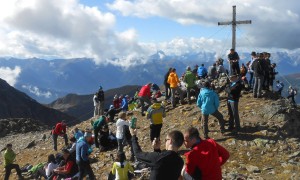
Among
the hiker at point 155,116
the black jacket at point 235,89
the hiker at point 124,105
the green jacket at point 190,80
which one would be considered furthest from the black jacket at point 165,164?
the hiker at point 124,105

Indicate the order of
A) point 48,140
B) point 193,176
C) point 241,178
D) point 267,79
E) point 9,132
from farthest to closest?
point 9,132 < point 48,140 < point 267,79 < point 241,178 < point 193,176

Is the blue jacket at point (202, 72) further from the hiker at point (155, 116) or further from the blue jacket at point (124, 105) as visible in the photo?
the hiker at point (155, 116)

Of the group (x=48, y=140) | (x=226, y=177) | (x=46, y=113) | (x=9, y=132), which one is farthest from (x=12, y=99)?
(x=226, y=177)

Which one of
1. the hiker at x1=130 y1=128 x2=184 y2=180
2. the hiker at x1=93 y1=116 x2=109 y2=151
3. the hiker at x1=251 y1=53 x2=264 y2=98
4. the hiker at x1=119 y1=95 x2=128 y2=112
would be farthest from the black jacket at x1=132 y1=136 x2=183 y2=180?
the hiker at x1=119 y1=95 x2=128 y2=112

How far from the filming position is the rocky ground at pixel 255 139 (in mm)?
15656

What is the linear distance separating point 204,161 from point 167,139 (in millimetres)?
874

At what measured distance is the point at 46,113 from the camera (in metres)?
178

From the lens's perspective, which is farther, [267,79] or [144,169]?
[267,79]

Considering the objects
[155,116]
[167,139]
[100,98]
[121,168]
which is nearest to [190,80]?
[155,116]

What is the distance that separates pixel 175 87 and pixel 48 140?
15168mm

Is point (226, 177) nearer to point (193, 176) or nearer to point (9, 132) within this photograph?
point (193, 176)

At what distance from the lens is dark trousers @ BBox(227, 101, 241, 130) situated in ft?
60.7

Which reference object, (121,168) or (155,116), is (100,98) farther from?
(121,168)

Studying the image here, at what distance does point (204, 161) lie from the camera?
7.60m
